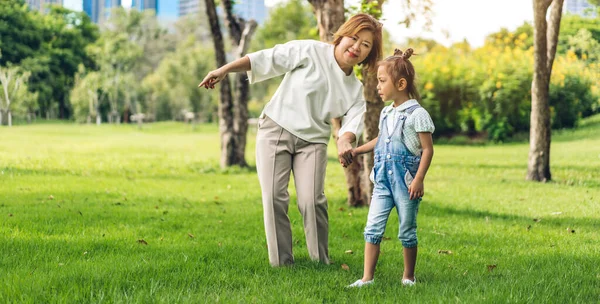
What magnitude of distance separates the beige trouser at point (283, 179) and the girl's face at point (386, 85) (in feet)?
2.29

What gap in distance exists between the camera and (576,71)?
19.6 m

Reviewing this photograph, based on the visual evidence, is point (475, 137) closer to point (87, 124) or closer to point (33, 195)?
point (87, 124)

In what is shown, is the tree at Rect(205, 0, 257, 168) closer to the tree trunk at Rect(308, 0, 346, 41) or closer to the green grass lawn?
the green grass lawn

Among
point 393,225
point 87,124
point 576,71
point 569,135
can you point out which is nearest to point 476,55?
point 576,71

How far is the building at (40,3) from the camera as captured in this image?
13080mm

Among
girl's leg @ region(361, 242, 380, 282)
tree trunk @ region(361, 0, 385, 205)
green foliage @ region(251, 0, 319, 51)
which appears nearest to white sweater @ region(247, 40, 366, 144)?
girl's leg @ region(361, 242, 380, 282)

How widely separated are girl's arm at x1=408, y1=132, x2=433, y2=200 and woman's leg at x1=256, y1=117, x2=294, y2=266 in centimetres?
97

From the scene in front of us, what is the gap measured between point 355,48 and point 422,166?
0.95 meters

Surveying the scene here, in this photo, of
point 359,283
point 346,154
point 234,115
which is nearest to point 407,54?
point 346,154

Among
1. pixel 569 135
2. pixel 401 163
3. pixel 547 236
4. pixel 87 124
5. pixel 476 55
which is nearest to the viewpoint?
pixel 401 163

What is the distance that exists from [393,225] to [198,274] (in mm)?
3094

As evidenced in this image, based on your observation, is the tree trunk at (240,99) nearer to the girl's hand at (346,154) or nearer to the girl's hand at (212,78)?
the girl's hand at (212,78)

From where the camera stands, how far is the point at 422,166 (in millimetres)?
3773

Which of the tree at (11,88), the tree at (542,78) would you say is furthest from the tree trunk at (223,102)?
the tree at (542,78)
